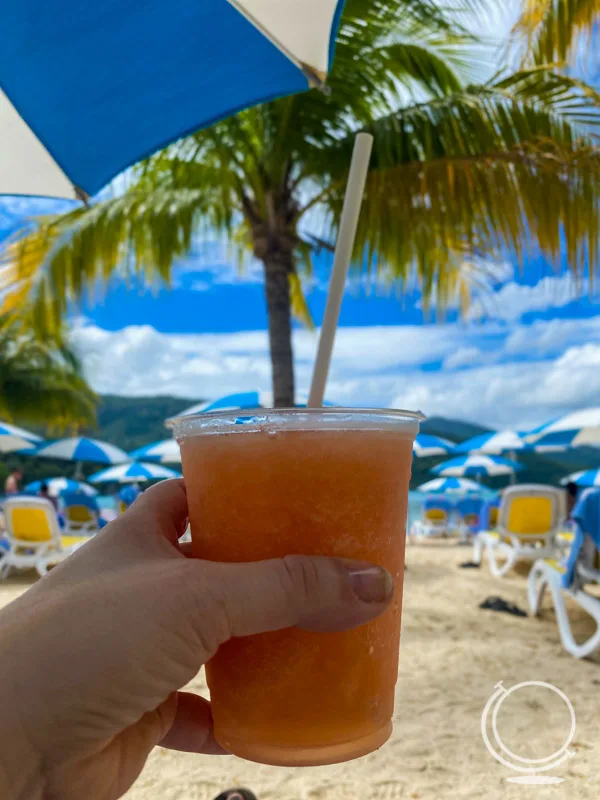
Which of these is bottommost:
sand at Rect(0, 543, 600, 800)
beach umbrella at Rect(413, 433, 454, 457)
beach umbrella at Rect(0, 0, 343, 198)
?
beach umbrella at Rect(413, 433, 454, 457)

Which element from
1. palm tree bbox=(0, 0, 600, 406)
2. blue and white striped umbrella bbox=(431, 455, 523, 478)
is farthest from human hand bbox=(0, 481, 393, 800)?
blue and white striped umbrella bbox=(431, 455, 523, 478)

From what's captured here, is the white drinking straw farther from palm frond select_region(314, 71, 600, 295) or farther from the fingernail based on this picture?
palm frond select_region(314, 71, 600, 295)

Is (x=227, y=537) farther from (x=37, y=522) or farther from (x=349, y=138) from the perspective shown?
(x=37, y=522)

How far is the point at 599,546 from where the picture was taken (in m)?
4.45

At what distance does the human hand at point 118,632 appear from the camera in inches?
31.9

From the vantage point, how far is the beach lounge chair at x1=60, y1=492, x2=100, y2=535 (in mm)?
10437

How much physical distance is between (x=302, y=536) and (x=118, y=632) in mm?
273

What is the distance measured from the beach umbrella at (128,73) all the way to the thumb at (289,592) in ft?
5.39

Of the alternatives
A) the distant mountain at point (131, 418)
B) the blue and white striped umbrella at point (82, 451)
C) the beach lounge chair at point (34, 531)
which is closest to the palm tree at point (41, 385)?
the blue and white striped umbrella at point (82, 451)

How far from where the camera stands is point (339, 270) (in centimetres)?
112

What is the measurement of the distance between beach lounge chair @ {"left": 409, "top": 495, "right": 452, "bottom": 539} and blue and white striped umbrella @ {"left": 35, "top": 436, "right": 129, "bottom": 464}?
6689 mm

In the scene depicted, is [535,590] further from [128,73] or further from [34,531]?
[128,73]

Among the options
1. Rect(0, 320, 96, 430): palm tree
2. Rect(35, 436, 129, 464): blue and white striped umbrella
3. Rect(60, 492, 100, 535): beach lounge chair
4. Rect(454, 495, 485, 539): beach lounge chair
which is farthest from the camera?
Rect(0, 320, 96, 430): palm tree

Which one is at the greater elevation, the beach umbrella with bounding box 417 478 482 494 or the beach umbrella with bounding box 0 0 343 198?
the beach umbrella with bounding box 0 0 343 198
